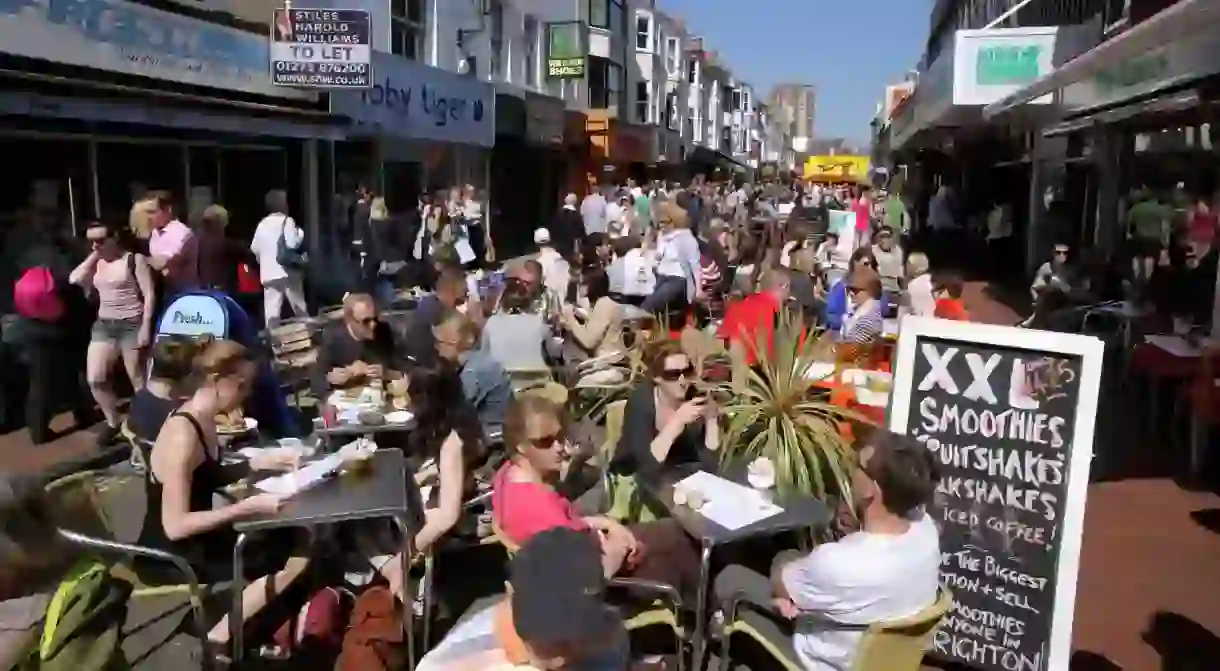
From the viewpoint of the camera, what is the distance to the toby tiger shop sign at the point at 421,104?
16594mm

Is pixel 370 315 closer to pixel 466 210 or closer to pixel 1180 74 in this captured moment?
pixel 1180 74

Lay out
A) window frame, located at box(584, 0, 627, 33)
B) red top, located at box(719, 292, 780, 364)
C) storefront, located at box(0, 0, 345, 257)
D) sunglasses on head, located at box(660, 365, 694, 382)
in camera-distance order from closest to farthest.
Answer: sunglasses on head, located at box(660, 365, 694, 382)
red top, located at box(719, 292, 780, 364)
storefront, located at box(0, 0, 345, 257)
window frame, located at box(584, 0, 627, 33)

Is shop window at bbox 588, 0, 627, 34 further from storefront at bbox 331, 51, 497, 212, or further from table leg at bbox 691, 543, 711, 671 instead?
table leg at bbox 691, 543, 711, 671

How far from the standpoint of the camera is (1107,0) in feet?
50.8

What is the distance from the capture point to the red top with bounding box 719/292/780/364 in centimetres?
665

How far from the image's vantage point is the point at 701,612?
4168 mm

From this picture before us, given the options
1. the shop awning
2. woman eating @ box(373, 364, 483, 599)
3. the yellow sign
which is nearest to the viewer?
woman eating @ box(373, 364, 483, 599)

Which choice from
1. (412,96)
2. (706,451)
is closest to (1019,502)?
(706,451)

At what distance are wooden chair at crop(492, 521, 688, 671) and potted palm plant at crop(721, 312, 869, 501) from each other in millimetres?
916

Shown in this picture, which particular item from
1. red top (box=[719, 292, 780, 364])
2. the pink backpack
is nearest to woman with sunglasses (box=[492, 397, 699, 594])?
red top (box=[719, 292, 780, 364])

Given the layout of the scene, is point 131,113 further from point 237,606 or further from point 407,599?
point 407,599

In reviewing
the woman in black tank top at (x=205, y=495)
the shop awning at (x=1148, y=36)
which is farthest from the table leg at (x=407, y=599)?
the shop awning at (x=1148, y=36)

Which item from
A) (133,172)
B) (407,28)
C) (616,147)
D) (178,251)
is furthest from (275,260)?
(616,147)

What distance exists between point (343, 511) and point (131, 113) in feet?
24.9
